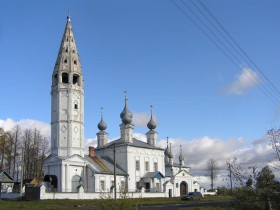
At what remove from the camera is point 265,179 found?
43.2ft

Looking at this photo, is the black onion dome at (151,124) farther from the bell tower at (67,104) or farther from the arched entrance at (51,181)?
the arched entrance at (51,181)

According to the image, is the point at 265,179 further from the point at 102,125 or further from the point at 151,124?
the point at 151,124

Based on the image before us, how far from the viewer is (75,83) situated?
52250 millimetres

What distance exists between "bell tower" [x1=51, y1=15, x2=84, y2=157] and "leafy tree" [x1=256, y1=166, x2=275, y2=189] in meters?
38.7

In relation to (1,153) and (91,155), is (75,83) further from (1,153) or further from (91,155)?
A: (1,153)

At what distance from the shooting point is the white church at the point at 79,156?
48.6m

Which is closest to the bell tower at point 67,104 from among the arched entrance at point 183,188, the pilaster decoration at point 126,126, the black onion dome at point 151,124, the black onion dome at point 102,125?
the pilaster decoration at point 126,126

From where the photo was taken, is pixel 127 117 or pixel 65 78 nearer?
pixel 65 78

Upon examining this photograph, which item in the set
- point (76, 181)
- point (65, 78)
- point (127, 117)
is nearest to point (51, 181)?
point (76, 181)

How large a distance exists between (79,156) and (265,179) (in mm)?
38843

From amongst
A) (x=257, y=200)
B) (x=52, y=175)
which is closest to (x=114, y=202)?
(x=257, y=200)

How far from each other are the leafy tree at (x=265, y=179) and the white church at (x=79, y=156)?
31.0 metres

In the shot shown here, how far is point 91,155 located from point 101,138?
748 cm

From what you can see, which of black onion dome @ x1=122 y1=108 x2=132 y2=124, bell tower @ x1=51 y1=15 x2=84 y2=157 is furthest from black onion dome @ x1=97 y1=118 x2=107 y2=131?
bell tower @ x1=51 y1=15 x2=84 y2=157
